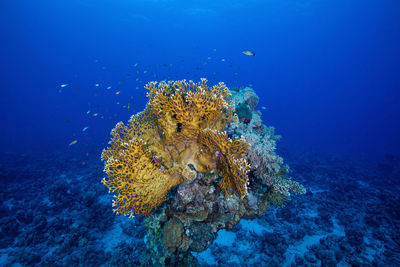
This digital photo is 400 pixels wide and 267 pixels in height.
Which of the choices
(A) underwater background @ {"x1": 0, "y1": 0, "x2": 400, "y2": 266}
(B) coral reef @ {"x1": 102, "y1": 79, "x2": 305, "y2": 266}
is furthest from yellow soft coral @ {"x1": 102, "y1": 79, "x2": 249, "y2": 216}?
(A) underwater background @ {"x1": 0, "y1": 0, "x2": 400, "y2": 266}

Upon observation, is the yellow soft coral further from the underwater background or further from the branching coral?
the underwater background

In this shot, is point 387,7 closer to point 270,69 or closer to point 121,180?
point 270,69

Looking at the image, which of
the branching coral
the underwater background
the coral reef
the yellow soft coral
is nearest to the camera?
the branching coral

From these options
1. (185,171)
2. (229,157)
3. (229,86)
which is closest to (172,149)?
(185,171)

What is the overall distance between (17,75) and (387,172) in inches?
7129

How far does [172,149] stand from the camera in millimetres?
4684

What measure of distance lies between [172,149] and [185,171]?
0.74m

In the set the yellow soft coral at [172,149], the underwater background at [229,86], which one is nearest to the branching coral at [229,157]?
the yellow soft coral at [172,149]

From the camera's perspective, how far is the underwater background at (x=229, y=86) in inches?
322

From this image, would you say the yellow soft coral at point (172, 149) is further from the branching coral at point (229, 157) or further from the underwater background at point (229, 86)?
the underwater background at point (229, 86)

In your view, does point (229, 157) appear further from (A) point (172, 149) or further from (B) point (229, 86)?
(B) point (229, 86)

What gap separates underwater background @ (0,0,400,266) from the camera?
8172mm

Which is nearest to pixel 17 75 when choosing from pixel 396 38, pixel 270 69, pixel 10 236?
pixel 10 236

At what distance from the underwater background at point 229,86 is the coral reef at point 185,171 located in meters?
4.04
